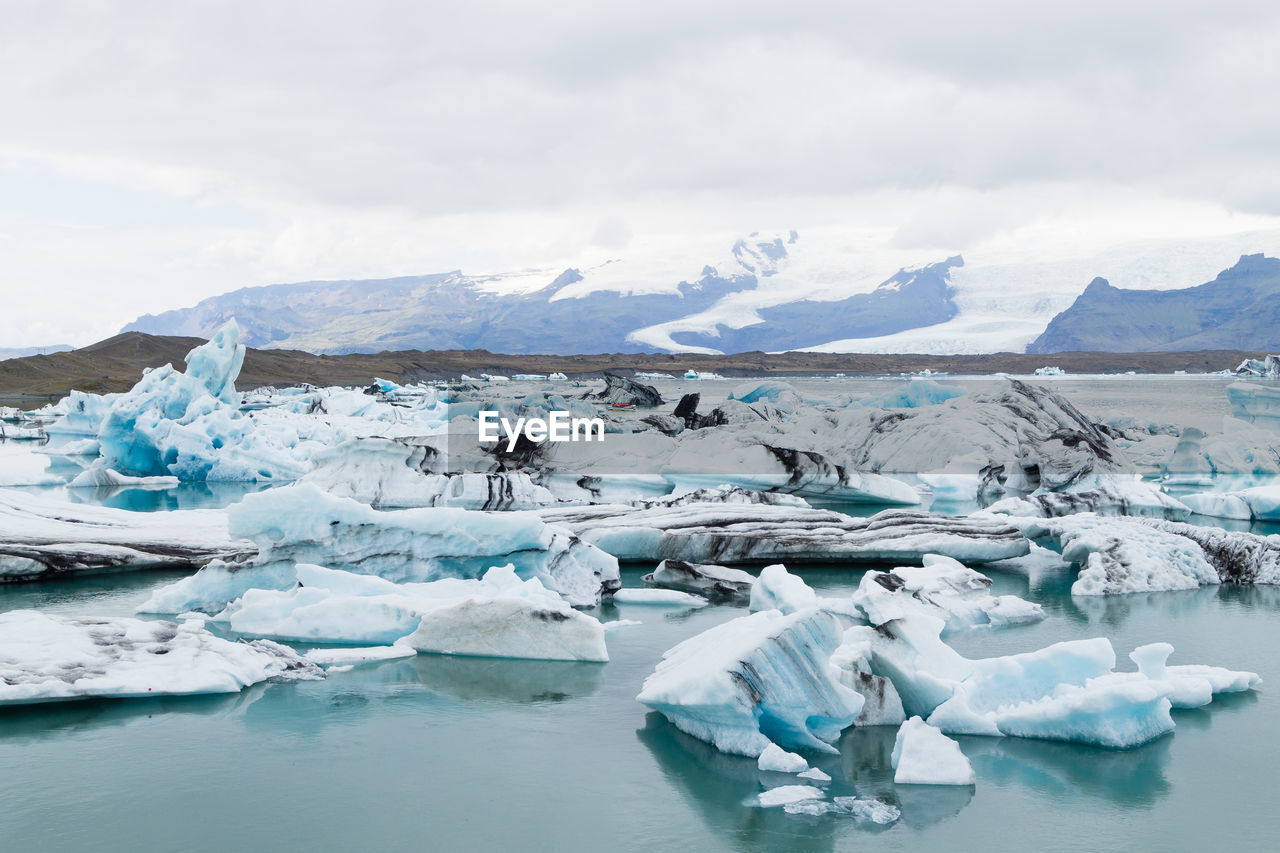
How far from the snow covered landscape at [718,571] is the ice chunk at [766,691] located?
0.01 metres

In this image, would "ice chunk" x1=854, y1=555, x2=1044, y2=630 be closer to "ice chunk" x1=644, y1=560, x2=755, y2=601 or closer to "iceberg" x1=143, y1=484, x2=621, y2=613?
"ice chunk" x1=644, y1=560, x2=755, y2=601

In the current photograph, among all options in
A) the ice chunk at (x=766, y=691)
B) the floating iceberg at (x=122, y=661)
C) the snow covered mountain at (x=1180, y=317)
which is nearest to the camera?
the ice chunk at (x=766, y=691)

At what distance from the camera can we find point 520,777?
418cm

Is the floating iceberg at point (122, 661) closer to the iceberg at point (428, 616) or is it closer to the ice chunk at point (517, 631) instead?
the iceberg at point (428, 616)

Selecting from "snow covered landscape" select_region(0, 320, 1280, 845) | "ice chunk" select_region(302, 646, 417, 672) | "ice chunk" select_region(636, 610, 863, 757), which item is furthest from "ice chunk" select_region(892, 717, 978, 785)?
"ice chunk" select_region(302, 646, 417, 672)

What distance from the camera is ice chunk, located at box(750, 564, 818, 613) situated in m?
6.27

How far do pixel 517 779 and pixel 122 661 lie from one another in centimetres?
224

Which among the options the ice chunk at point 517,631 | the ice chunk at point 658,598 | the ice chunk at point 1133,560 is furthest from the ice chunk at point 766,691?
the ice chunk at point 1133,560

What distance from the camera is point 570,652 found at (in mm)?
5699

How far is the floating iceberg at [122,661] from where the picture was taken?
480 centimetres

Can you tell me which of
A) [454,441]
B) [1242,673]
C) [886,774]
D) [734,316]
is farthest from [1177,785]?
[734,316]

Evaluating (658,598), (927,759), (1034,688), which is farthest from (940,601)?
(927,759)

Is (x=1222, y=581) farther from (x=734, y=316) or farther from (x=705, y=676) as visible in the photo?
(x=734, y=316)

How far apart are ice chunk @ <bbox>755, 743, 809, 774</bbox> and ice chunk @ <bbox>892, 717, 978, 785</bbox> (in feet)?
1.22
